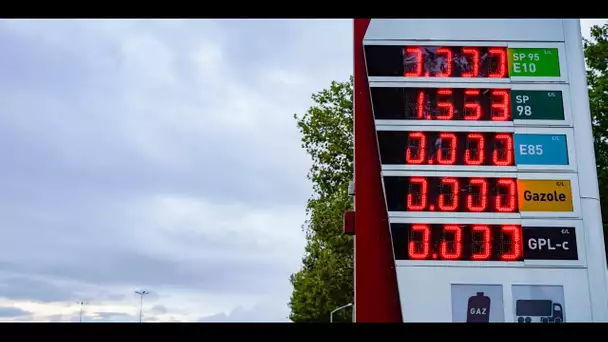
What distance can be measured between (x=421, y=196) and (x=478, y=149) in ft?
1.54

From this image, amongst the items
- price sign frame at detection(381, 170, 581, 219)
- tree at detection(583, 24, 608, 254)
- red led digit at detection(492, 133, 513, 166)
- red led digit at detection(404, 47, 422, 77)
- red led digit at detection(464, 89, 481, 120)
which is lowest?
price sign frame at detection(381, 170, 581, 219)

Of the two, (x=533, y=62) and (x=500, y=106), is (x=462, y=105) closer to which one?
(x=500, y=106)

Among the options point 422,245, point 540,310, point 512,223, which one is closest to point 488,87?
point 512,223

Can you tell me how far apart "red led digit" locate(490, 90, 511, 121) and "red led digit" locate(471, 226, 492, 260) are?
2.34 feet

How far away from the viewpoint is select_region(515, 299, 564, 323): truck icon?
3.89 meters

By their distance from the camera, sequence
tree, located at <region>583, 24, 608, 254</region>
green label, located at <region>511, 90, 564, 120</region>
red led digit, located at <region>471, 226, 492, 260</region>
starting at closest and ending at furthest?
red led digit, located at <region>471, 226, 492, 260</region>, green label, located at <region>511, 90, 564, 120</region>, tree, located at <region>583, 24, 608, 254</region>

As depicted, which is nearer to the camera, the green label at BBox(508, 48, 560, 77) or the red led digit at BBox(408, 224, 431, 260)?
the red led digit at BBox(408, 224, 431, 260)

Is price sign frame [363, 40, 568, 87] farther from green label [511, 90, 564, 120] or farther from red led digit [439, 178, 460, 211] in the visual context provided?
red led digit [439, 178, 460, 211]

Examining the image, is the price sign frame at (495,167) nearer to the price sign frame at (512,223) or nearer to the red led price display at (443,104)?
the red led price display at (443,104)

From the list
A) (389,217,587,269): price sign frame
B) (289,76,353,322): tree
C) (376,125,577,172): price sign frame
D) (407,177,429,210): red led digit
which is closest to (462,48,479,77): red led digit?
(376,125,577,172): price sign frame
